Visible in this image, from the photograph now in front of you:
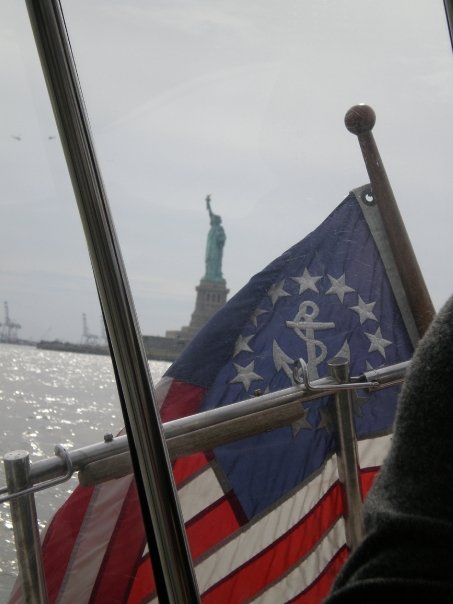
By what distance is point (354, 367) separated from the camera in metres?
1.73

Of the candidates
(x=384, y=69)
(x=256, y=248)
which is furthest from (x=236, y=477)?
(x=384, y=69)

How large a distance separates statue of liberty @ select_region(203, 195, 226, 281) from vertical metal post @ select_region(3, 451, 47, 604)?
452mm

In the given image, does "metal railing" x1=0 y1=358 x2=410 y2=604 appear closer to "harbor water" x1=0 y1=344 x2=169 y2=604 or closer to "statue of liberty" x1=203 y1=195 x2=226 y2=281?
"harbor water" x1=0 y1=344 x2=169 y2=604

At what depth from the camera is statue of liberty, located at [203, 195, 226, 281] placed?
1.22 m

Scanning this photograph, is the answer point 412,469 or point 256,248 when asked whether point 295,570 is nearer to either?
point 256,248

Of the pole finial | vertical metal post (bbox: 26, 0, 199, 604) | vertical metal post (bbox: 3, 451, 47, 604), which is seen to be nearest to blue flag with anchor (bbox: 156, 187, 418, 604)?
the pole finial

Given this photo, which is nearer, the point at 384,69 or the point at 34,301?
the point at 34,301

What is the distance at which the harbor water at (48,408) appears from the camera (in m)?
1.05

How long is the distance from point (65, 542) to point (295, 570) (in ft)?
2.00

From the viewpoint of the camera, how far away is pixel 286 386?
1.64 metres

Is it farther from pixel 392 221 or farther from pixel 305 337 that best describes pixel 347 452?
pixel 392 221

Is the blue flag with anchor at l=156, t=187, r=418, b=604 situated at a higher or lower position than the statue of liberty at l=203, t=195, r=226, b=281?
lower

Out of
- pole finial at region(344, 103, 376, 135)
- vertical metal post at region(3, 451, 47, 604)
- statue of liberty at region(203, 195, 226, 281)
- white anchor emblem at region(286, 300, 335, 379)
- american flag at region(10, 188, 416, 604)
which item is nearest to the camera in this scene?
vertical metal post at region(3, 451, 47, 604)

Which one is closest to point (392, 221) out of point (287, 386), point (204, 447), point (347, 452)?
point (287, 386)
